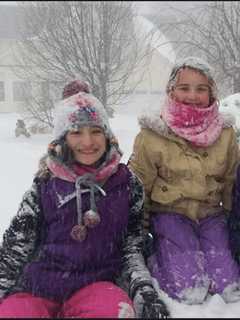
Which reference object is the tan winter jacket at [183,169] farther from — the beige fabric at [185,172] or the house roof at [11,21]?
the house roof at [11,21]

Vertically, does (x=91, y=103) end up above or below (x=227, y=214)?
above

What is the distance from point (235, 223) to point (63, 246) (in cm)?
93

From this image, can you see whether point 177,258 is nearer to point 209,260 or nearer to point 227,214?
point 209,260

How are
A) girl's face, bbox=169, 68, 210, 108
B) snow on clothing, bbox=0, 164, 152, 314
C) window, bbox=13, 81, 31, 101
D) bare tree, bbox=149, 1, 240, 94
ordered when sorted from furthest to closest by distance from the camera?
window, bbox=13, 81, 31, 101 → bare tree, bbox=149, 1, 240, 94 → girl's face, bbox=169, 68, 210, 108 → snow on clothing, bbox=0, 164, 152, 314

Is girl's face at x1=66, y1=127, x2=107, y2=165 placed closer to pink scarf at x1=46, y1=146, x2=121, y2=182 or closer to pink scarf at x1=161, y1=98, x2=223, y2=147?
pink scarf at x1=46, y1=146, x2=121, y2=182

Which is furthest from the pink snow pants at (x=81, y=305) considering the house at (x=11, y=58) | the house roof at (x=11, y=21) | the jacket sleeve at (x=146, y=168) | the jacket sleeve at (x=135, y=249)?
the house roof at (x=11, y=21)

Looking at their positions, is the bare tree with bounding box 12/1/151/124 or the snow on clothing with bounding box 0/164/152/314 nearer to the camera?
the snow on clothing with bounding box 0/164/152/314

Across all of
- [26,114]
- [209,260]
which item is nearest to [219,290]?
[209,260]

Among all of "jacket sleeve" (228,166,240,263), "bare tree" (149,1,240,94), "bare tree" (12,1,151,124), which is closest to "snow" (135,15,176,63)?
"bare tree" (12,1,151,124)

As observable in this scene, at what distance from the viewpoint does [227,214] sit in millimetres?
2980

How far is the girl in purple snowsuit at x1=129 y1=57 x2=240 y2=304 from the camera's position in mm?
2754

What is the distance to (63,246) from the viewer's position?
2.56 metres

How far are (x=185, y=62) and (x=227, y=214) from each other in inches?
35.5

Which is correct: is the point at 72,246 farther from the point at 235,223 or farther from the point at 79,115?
the point at 235,223
